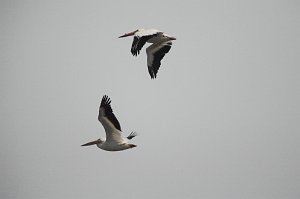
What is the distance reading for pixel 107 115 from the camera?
704 inches

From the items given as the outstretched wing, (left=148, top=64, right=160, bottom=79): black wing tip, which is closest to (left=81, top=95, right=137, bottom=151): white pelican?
the outstretched wing

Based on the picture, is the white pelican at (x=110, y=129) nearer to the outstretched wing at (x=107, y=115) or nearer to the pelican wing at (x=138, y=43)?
the outstretched wing at (x=107, y=115)

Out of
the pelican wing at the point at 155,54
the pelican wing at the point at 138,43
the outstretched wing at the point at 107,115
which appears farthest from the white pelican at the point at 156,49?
the outstretched wing at the point at 107,115

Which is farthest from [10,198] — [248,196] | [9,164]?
[9,164]

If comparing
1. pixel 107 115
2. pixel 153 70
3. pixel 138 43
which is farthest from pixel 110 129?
pixel 153 70

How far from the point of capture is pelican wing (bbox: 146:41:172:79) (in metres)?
21.0

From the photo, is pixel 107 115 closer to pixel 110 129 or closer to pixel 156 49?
pixel 110 129

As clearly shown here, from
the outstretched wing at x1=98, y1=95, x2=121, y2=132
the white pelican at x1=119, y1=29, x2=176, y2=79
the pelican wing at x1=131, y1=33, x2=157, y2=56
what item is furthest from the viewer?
the white pelican at x1=119, y1=29, x2=176, y2=79

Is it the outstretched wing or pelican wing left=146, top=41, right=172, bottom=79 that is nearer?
the outstretched wing

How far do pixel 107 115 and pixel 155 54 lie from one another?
388cm

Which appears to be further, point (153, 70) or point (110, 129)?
point (153, 70)

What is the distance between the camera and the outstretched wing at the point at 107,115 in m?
17.7

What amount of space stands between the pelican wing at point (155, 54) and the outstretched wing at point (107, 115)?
3251 mm

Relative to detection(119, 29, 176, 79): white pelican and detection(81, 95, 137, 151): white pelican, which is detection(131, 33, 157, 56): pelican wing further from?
detection(81, 95, 137, 151): white pelican
